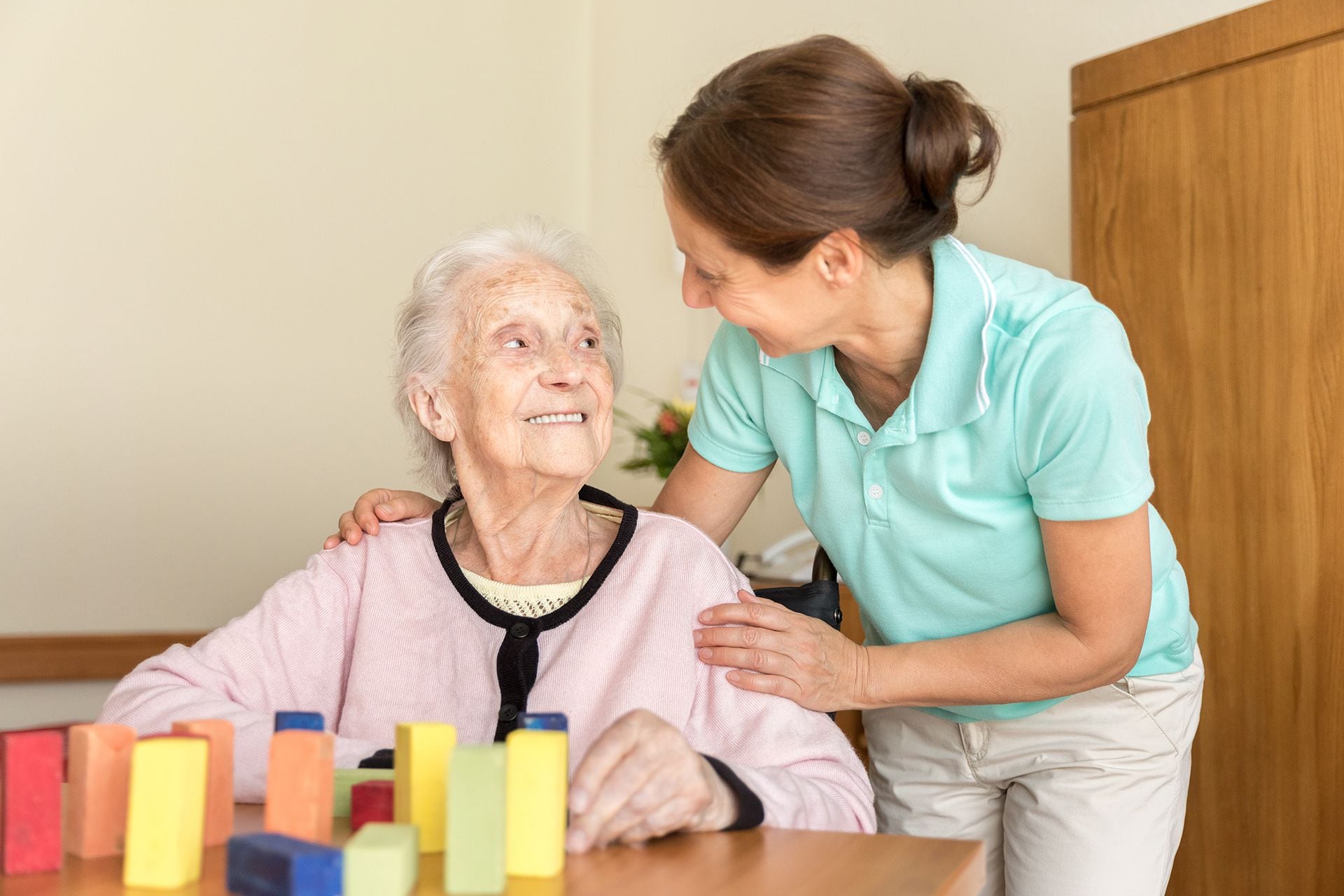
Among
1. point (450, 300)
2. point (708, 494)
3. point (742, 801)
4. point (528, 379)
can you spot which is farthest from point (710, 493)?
point (742, 801)

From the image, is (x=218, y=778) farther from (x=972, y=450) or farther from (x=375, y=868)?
(x=972, y=450)

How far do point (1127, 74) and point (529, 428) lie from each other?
1.25 meters

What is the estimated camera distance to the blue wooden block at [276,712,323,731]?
3.19ft

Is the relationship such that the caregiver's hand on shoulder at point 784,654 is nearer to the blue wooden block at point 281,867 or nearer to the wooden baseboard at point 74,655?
the blue wooden block at point 281,867

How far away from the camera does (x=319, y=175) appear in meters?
3.61

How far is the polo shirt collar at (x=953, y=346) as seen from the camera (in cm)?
149

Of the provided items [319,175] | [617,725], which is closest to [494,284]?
[617,725]

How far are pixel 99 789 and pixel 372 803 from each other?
207mm

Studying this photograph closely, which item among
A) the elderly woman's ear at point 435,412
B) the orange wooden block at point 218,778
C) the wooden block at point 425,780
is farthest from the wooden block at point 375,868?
the elderly woman's ear at point 435,412

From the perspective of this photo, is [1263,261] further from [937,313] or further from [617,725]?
[617,725]

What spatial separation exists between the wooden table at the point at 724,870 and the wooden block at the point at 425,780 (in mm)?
21

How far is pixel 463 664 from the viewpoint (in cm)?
152

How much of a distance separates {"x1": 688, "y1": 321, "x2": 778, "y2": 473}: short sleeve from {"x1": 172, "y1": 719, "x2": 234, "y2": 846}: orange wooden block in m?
0.97

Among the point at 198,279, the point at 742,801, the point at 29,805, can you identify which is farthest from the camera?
the point at 198,279
